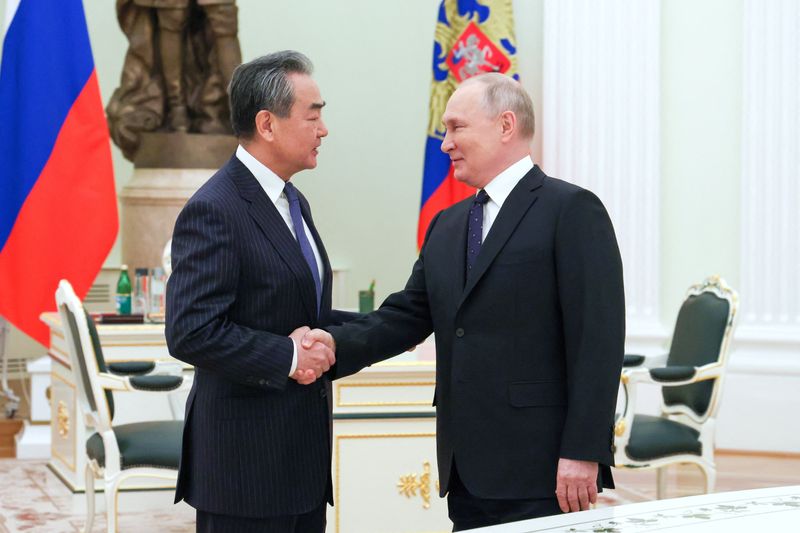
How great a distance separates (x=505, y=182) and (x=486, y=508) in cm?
71

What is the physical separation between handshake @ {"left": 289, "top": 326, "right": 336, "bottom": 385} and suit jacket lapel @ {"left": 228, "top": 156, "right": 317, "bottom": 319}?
60 millimetres

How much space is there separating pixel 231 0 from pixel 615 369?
5112 millimetres

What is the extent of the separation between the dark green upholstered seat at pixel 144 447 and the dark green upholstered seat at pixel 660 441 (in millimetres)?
1736

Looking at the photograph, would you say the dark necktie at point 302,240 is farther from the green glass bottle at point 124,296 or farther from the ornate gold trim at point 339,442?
the green glass bottle at point 124,296

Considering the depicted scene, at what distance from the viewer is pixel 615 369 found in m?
2.33

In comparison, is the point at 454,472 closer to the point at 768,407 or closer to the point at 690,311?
the point at 690,311

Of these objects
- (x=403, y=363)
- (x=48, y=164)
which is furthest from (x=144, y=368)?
(x=48, y=164)

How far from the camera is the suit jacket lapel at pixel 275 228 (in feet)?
7.80

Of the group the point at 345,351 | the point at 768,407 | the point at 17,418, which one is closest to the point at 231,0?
the point at 17,418

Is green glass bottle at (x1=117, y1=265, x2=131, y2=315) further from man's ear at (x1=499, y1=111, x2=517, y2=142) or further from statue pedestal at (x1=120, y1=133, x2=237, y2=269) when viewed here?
man's ear at (x1=499, y1=111, x2=517, y2=142)

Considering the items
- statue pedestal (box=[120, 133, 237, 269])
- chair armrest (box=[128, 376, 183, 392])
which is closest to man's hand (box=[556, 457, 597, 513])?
chair armrest (box=[128, 376, 183, 392])

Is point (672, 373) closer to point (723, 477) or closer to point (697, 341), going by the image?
point (697, 341)

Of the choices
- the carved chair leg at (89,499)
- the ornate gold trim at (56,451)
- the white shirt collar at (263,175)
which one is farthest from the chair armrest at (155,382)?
the white shirt collar at (263,175)

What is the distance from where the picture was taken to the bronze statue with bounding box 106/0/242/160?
6852 millimetres
